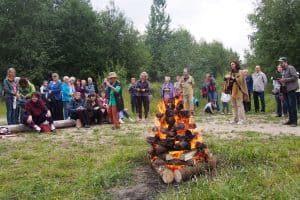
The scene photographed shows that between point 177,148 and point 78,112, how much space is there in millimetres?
7917

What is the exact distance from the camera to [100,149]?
967 cm

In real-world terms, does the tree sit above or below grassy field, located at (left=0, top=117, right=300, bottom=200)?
above

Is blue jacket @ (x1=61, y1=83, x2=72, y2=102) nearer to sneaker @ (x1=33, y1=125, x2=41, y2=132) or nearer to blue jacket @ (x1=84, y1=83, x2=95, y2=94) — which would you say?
blue jacket @ (x1=84, y1=83, x2=95, y2=94)

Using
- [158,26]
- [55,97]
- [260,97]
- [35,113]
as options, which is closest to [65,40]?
[260,97]

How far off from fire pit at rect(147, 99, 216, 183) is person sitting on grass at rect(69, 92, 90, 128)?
707 cm

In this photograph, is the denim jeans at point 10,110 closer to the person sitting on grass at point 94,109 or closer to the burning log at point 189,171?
the person sitting on grass at point 94,109

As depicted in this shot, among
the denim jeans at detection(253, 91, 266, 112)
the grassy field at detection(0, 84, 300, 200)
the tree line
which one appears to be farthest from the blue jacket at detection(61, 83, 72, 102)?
the tree line

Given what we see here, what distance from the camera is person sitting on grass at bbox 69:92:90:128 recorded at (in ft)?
48.3

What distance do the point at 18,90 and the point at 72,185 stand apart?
320 inches

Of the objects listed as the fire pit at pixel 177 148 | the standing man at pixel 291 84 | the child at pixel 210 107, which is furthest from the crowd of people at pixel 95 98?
the fire pit at pixel 177 148

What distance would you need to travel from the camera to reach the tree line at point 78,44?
1425 inches

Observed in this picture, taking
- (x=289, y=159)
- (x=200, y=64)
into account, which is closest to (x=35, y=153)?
(x=289, y=159)

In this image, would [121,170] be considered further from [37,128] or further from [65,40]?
[65,40]

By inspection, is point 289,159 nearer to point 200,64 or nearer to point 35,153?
point 35,153
